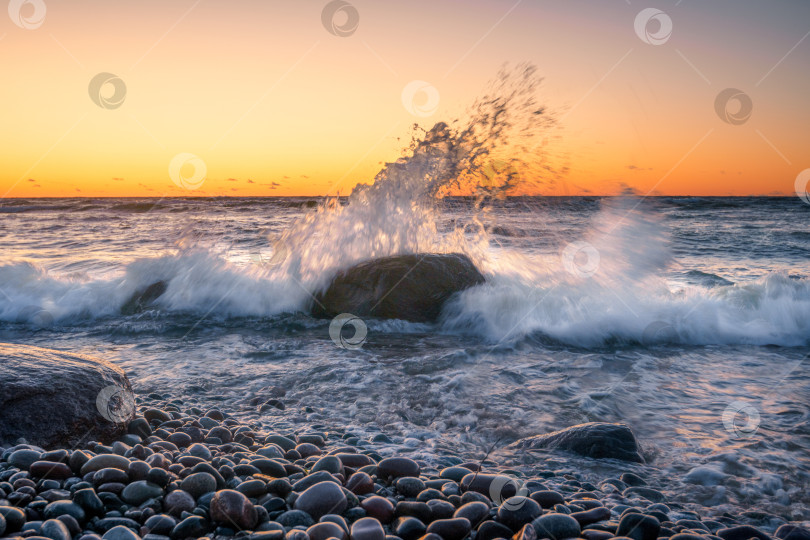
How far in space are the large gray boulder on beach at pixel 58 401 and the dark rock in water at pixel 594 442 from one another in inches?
106

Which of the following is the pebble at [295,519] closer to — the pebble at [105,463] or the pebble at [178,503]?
the pebble at [178,503]

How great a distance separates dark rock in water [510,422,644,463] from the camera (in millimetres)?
3154

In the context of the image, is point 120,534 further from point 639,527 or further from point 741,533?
point 741,533

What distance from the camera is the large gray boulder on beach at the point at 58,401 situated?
2.85 metres

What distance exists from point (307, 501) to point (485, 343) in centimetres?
428

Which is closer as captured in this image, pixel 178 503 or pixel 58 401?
pixel 178 503

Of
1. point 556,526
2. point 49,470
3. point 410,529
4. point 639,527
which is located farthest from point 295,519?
point 639,527

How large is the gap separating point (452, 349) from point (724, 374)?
2.88m

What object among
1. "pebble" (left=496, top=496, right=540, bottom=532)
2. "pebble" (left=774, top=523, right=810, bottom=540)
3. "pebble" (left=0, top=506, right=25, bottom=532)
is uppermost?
"pebble" (left=0, top=506, right=25, bottom=532)

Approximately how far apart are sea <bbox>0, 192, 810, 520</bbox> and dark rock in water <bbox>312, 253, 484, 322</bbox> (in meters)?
0.21

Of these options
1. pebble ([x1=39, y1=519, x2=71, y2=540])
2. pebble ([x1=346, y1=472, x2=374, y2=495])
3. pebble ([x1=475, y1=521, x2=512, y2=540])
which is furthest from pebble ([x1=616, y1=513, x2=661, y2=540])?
pebble ([x1=39, y1=519, x2=71, y2=540])

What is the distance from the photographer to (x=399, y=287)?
7.33 meters

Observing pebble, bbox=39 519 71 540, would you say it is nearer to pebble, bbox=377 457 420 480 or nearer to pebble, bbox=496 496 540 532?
pebble, bbox=377 457 420 480

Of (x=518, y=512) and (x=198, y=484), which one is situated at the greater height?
(x=198, y=484)
